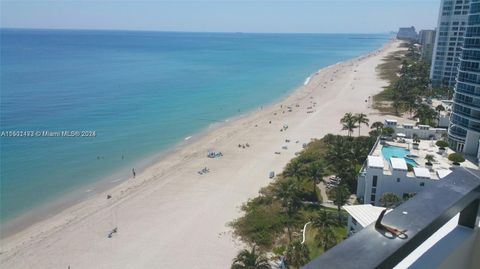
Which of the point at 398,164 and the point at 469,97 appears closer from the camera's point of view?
the point at 398,164

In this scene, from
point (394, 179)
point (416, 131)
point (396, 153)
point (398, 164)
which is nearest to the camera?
point (394, 179)

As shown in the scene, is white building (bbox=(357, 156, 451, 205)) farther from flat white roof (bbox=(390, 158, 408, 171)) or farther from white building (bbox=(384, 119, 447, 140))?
white building (bbox=(384, 119, 447, 140))

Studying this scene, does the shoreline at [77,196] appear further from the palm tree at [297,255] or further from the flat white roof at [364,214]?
the flat white roof at [364,214]

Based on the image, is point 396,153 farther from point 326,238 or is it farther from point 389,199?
point 326,238

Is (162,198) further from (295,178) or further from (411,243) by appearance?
(411,243)

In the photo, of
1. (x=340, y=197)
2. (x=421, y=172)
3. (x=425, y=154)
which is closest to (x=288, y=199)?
(x=340, y=197)

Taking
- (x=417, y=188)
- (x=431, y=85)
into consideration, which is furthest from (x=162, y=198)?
(x=431, y=85)

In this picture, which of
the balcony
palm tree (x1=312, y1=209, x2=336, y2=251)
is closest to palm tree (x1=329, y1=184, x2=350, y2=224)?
palm tree (x1=312, y1=209, x2=336, y2=251)
